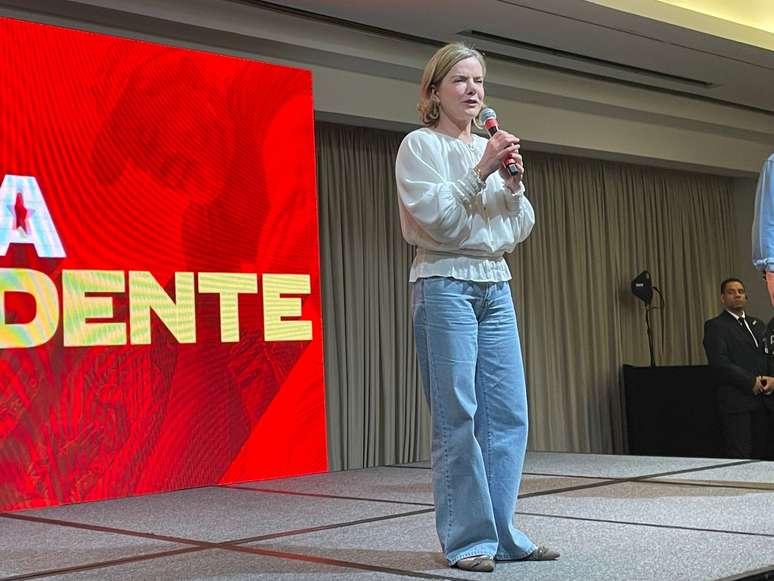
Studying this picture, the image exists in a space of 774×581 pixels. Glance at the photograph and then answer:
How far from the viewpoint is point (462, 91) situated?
262cm

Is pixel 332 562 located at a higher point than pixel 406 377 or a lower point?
lower

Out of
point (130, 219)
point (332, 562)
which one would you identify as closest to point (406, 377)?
point (130, 219)

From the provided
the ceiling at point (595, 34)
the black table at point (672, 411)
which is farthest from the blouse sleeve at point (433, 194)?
the black table at point (672, 411)

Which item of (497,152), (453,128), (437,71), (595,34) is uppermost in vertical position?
(595,34)

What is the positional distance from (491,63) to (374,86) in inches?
30.3

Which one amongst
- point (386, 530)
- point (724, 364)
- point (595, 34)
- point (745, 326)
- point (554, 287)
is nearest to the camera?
point (386, 530)

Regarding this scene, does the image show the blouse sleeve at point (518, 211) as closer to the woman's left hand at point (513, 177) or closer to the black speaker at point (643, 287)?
the woman's left hand at point (513, 177)

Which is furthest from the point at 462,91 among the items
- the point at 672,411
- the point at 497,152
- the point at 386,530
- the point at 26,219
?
the point at 672,411

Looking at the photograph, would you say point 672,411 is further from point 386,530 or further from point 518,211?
point 518,211

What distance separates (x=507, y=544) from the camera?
2602 mm

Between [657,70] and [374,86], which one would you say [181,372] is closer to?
[374,86]

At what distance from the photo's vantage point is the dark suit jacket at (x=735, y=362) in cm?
643

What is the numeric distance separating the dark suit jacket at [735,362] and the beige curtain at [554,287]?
5.57 ft

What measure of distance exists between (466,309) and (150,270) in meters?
2.47
